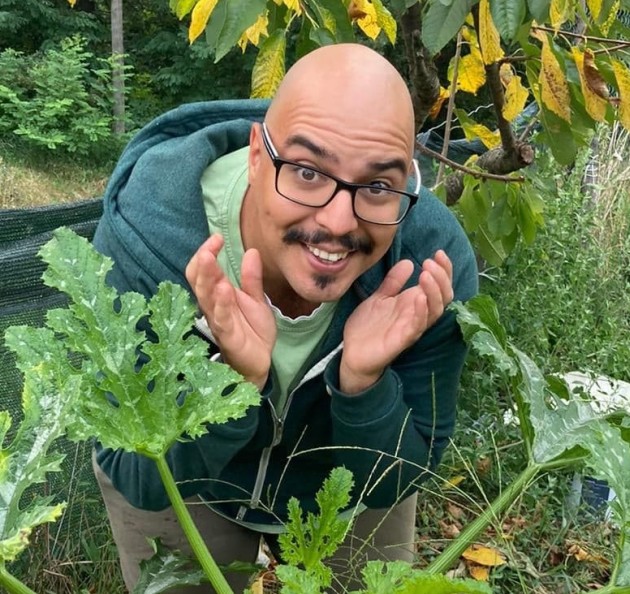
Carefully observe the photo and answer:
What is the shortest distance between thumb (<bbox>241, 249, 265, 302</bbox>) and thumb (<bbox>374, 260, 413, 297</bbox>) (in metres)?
0.24

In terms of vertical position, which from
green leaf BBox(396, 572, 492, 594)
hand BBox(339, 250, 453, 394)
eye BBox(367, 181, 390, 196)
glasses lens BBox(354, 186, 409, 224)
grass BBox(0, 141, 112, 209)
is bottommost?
grass BBox(0, 141, 112, 209)

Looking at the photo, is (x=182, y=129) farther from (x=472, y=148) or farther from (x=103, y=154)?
(x=103, y=154)

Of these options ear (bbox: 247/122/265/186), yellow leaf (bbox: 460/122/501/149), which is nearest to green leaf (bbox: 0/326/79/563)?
ear (bbox: 247/122/265/186)

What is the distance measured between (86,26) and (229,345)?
39.8 feet

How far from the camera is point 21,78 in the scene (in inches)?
400

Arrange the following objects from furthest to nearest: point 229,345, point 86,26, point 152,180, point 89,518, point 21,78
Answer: point 86,26, point 21,78, point 89,518, point 152,180, point 229,345

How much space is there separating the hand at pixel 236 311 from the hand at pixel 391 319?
181 mm

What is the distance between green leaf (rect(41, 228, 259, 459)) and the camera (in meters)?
0.94

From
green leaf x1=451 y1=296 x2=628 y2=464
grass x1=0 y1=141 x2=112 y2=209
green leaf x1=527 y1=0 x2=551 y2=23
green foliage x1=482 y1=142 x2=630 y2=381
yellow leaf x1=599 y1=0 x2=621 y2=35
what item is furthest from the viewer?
grass x1=0 y1=141 x2=112 y2=209

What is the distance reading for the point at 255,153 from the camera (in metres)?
1.51

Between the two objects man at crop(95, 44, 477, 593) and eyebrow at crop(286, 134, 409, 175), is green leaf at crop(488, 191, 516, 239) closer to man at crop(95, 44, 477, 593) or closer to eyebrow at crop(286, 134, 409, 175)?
man at crop(95, 44, 477, 593)

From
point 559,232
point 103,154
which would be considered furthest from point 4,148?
point 559,232

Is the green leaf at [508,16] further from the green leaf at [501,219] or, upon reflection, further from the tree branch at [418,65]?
the green leaf at [501,219]

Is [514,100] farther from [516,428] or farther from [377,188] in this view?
[516,428]
